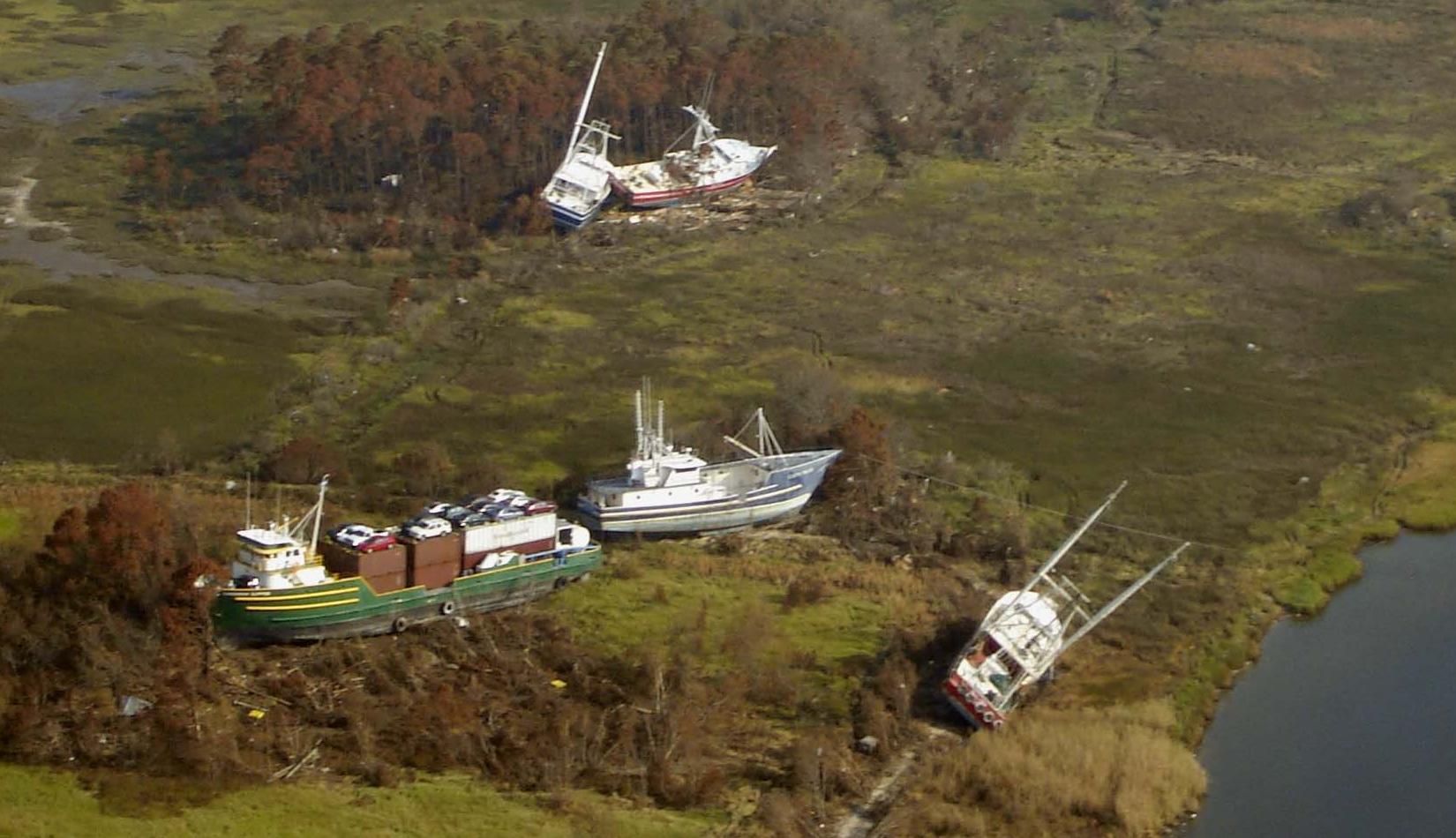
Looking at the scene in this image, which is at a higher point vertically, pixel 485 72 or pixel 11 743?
pixel 485 72

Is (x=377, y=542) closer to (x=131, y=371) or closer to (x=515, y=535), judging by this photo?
(x=515, y=535)

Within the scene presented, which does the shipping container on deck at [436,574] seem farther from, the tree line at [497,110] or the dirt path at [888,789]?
the tree line at [497,110]

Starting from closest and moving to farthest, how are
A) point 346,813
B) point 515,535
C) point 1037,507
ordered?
point 346,813, point 515,535, point 1037,507

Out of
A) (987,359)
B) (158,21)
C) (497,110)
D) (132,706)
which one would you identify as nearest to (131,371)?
(132,706)

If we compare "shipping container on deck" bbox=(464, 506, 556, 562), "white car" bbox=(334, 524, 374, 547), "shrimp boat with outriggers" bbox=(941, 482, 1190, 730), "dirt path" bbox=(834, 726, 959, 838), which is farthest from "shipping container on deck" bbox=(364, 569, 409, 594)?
"shrimp boat with outriggers" bbox=(941, 482, 1190, 730)

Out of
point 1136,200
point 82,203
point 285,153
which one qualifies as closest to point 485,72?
point 285,153

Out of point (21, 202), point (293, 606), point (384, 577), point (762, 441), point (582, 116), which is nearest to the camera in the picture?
point (293, 606)

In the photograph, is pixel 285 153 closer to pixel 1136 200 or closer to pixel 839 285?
pixel 839 285
